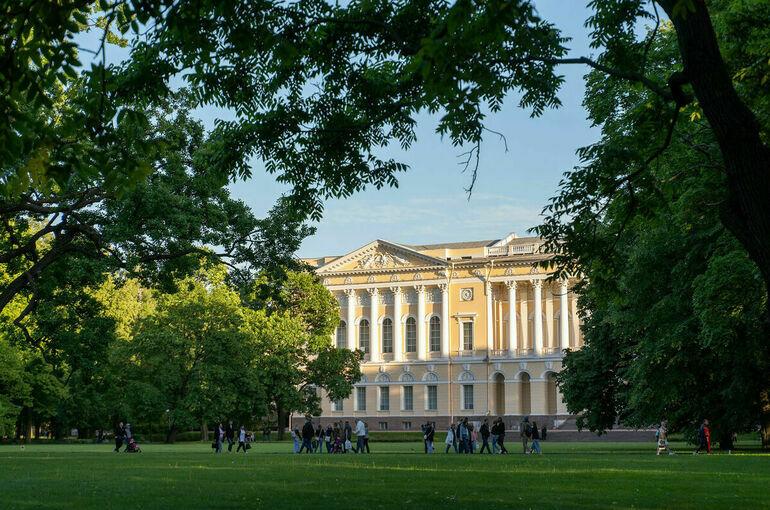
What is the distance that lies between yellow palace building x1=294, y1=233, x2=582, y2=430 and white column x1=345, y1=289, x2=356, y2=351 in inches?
3.5

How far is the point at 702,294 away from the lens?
25.1 metres

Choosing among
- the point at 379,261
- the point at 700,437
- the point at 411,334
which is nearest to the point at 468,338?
the point at 411,334

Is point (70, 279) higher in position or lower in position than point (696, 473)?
higher

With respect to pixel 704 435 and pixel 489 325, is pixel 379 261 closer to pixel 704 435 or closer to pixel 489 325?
pixel 489 325

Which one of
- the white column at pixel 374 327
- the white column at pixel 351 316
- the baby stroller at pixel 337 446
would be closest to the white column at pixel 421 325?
the white column at pixel 374 327

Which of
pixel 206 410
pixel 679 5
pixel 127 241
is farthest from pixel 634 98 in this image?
pixel 206 410

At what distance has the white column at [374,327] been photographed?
271ft

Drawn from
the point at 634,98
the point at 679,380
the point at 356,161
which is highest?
the point at 634,98

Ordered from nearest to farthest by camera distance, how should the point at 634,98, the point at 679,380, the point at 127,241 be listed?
the point at 127,241 < the point at 634,98 < the point at 679,380

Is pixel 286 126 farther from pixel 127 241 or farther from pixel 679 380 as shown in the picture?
pixel 679 380

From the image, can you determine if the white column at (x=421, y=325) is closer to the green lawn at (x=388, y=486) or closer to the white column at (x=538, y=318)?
the white column at (x=538, y=318)

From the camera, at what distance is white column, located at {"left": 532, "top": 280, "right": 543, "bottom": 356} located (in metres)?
77.0

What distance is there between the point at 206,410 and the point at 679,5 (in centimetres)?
5154

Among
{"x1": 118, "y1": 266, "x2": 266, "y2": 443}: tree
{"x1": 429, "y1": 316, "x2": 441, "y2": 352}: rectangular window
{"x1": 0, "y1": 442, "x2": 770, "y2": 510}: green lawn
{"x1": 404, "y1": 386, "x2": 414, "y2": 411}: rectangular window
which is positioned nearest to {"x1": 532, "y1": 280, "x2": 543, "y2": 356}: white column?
{"x1": 429, "y1": 316, "x2": 441, "y2": 352}: rectangular window
